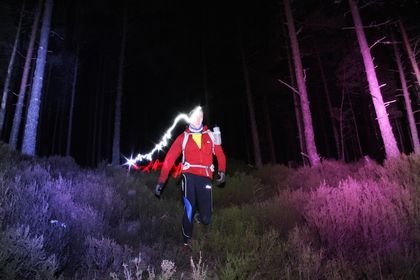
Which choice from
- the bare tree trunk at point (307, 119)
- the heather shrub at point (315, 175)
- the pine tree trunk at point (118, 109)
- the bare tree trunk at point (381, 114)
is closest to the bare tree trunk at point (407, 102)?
the bare tree trunk at point (381, 114)

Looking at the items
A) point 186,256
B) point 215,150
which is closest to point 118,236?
point 186,256

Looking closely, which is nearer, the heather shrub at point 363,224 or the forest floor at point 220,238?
the forest floor at point 220,238

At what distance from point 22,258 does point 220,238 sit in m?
2.54

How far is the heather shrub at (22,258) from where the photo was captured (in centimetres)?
279

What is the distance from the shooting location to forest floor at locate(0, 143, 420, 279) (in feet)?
10.3

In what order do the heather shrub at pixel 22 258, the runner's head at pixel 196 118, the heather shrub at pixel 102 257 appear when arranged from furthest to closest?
the runner's head at pixel 196 118 < the heather shrub at pixel 102 257 < the heather shrub at pixel 22 258

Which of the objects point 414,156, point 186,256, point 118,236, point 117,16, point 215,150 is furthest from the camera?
point 117,16

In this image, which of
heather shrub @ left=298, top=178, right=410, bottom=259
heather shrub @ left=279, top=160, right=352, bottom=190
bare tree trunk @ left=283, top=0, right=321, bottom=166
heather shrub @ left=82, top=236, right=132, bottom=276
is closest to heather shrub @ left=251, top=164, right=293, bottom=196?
heather shrub @ left=279, top=160, right=352, bottom=190

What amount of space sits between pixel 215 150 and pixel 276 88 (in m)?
16.8

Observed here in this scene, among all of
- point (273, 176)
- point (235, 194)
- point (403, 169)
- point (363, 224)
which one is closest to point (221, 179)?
point (363, 224)

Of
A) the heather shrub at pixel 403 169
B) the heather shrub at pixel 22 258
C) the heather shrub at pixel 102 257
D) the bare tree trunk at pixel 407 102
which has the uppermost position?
the bare tree trunk at pixel 407 102

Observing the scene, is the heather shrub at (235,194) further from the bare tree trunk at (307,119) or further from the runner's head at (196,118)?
the runner's head at (196,118)

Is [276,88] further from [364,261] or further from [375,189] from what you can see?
[364,261]

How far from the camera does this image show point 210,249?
4539 millimetres
